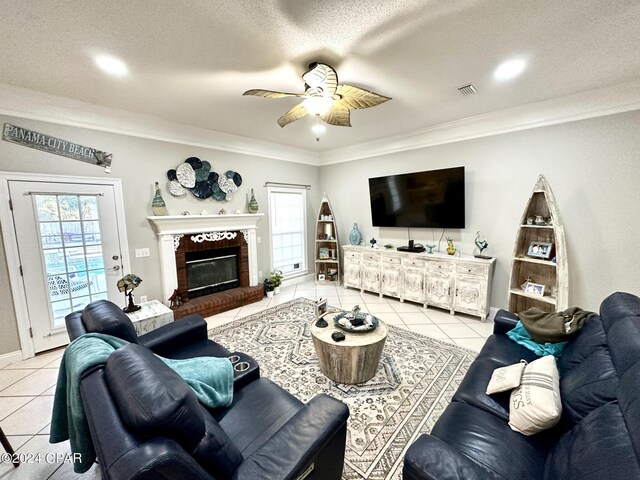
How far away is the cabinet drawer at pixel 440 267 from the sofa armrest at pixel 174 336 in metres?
3.21

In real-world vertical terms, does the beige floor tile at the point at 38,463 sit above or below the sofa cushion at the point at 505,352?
below

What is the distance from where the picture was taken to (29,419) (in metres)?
2.01

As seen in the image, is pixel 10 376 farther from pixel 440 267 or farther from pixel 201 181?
pixel 440 267

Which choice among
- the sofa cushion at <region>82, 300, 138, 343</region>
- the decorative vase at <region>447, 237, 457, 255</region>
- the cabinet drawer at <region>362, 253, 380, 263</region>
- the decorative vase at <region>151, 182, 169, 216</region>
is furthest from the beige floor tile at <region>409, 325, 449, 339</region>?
the decorative vase at <region>151, 182, 169, 216</region>

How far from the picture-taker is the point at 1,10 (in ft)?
5.16

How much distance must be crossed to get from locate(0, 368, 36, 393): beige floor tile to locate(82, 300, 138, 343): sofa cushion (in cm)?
167

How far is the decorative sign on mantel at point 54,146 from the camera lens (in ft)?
8.69

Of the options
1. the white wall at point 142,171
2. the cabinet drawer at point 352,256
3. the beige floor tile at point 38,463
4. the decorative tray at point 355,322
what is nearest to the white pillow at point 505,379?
the decorative tray at point 355,322

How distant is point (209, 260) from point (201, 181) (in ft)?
4.14

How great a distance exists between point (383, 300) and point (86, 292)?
13.6 ft

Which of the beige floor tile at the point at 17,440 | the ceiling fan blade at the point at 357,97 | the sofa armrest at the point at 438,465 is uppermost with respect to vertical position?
the ceiling fan blade at the point at 357,97

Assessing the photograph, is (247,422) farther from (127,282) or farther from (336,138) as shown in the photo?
(336,138)

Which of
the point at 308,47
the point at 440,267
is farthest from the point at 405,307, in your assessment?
the point at 308,47

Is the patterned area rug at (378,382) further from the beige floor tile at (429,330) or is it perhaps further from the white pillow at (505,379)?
the white pillow at (505,379)
